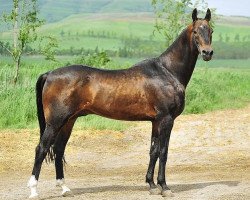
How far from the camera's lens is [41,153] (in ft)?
31.4

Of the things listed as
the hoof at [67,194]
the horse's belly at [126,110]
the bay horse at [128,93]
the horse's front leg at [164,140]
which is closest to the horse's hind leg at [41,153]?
the bay horse at [128,93]

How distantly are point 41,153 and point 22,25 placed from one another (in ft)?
52.0

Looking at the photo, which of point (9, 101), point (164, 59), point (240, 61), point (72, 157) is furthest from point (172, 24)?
point (240, 61)

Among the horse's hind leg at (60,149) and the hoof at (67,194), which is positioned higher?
the horse's hind leg at (60,149)

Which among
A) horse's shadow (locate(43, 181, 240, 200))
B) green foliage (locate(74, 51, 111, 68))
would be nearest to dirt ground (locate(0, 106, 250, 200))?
horse's shadow (locate(43, 181, 240, 200))

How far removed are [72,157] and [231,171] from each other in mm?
3857

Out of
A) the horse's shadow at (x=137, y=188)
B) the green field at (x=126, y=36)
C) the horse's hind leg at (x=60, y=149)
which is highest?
the horse's hind leg at (x=60, y=149)

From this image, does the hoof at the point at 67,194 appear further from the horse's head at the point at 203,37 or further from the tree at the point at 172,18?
the tree at the point at 172,18

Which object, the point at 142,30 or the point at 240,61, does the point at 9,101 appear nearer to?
the point at 240,61

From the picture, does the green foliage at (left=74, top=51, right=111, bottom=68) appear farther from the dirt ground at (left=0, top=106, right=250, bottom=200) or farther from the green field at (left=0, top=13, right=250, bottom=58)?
the green field at (left=0, top=13, right=250, bottom=58)

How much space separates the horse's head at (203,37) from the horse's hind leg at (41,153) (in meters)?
2.48

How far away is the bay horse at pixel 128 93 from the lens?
955cm

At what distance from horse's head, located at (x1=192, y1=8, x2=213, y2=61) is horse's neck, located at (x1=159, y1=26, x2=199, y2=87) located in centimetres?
24

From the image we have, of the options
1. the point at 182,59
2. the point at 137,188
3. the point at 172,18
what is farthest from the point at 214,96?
the point at 182,59
